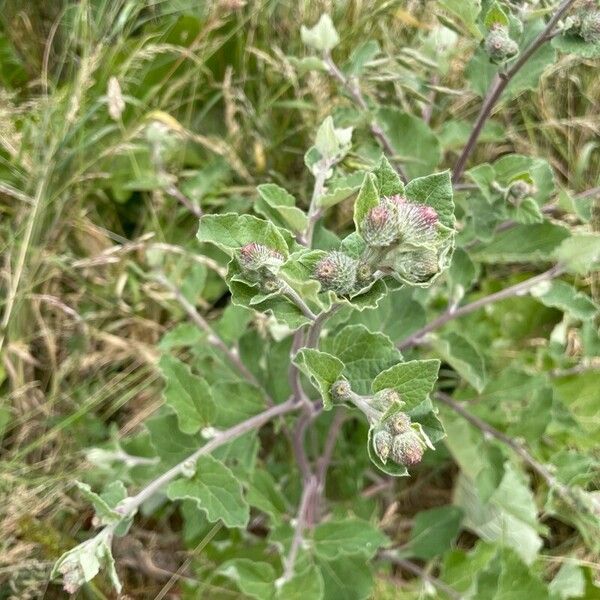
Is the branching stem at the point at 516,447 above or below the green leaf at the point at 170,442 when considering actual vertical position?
below

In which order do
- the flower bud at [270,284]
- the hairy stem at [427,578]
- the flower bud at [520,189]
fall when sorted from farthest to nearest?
the hairy stem at [427,578] < the flower bud at [520,189] < the flower bud at [270,284]

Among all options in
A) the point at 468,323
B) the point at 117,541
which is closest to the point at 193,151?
the point at 468,323

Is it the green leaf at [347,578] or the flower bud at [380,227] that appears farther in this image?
the green leaf at [347,578]

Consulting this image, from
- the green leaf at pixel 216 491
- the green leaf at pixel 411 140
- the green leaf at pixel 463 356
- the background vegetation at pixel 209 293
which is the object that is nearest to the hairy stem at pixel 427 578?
the background vegetation at pixel 209 293

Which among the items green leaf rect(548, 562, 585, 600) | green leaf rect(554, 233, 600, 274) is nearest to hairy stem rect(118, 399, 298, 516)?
green leaf rect(554, 233, 600, 274)

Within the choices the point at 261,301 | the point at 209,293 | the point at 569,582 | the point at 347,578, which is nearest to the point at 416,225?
the point at 261,301

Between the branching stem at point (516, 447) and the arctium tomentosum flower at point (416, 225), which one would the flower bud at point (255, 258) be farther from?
the branching stem at point (516, 447)

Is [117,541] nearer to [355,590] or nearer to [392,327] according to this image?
[355,590]

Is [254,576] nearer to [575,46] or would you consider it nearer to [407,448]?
[407,448]
